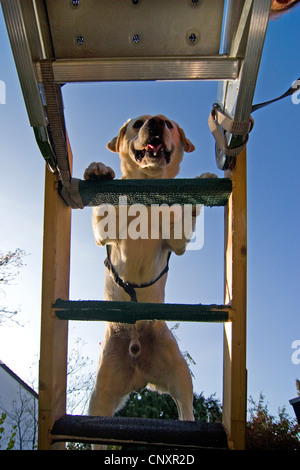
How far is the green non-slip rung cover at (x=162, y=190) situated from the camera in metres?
1.99

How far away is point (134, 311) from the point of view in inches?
72.2

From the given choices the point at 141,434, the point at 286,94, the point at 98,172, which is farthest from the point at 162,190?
the point at 141,434

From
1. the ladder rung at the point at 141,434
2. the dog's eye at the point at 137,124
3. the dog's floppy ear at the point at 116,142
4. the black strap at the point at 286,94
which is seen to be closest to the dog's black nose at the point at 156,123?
the dog's eye at the point at 137,124

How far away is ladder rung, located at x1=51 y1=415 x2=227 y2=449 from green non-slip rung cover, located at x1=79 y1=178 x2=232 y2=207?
0.93 metres

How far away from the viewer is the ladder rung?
68.8 inches

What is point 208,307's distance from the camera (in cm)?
185

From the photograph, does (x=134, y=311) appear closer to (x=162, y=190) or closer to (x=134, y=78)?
(x=162, y=190)

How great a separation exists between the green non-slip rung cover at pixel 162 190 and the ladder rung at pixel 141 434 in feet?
3.05

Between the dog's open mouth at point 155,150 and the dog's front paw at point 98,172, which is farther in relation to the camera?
the dog's open mouth at point 155,150

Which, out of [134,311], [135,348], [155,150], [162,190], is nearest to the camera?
[134,311]

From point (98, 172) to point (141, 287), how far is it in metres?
1.19

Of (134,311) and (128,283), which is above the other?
(128,283)

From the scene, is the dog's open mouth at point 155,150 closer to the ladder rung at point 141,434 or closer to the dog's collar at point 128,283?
the dog's collar at point 128,283

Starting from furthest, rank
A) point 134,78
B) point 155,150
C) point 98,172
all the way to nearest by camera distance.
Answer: point 155,150
point 98,172
point 134,78
